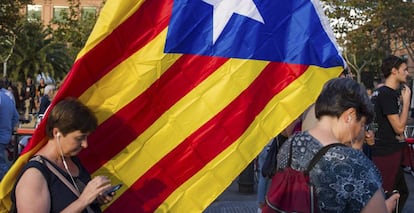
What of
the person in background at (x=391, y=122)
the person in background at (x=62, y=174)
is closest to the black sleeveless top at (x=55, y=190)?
the person in background at (x=62, y=174)

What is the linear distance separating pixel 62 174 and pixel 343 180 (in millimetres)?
1477

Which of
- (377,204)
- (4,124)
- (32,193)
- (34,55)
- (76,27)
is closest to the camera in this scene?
(377,204)

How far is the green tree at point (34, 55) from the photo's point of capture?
45.8m

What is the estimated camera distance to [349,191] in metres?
2.54

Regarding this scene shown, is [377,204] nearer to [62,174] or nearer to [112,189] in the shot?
[112,189]

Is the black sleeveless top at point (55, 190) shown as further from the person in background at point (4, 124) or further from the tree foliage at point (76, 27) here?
the tree foliage at point (76, 27)

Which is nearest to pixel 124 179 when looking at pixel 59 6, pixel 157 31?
pixel 157 31

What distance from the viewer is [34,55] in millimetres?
47406

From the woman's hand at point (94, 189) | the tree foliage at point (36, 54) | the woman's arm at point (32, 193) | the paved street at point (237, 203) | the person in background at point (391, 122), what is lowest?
the tree foliage at point (36, 54)

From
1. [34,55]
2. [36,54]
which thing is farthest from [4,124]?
[36,54]

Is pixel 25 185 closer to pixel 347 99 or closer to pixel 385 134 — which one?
pixel 347 99

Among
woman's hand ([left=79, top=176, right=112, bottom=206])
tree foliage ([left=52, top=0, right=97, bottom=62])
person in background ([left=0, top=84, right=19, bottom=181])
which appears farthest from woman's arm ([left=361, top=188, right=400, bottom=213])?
tree foliage ([left=52, top=0, right=97, bottom=62])

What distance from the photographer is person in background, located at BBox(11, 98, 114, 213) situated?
10.2 ft

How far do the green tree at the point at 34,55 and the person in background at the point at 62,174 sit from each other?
4221 cm
